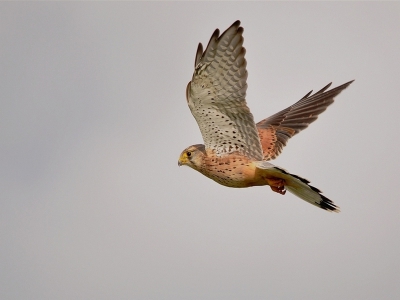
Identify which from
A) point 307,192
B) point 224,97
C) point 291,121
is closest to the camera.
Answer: point 224,97

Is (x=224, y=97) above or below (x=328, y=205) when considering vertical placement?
above

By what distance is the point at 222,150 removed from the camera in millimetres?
14672

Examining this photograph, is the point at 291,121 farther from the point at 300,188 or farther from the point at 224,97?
the point at 224,97

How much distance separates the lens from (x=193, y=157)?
14.8 meters

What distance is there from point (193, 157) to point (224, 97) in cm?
150

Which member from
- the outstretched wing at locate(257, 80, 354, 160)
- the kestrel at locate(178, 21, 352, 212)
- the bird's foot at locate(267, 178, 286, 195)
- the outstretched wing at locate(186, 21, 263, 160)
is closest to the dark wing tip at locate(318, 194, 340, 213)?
the kestrel at locate(178, 21, 352, 212)

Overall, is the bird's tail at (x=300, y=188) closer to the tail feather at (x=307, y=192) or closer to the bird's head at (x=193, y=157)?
the tail feather at (x=307, y=192)

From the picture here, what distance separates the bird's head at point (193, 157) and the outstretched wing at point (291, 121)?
1954 millimetres

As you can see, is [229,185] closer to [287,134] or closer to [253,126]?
[253,126]

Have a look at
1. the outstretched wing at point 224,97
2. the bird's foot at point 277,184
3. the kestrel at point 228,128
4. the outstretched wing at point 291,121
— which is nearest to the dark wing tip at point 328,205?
the kestrel at point 228,128

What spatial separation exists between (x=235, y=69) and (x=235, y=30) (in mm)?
676

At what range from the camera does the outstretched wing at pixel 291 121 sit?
54.4 feet

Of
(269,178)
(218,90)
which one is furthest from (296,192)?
(218,90)

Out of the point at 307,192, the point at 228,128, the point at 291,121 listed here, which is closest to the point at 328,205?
the point at 307,192
